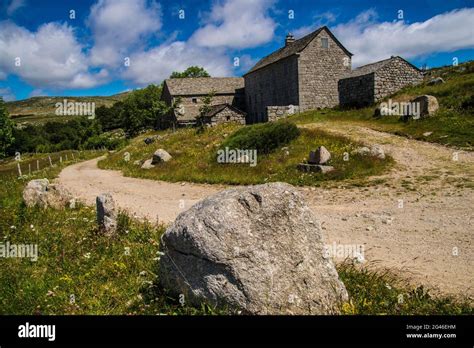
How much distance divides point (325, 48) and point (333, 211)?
35.3 meters

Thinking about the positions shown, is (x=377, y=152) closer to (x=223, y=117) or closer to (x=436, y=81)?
(x=436, y=81)

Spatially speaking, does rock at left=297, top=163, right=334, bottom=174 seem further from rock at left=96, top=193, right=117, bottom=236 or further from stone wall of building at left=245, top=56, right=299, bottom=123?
stone wall of building at left=245, top=56, right=299, bottom=123

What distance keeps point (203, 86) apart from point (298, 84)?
24.6m

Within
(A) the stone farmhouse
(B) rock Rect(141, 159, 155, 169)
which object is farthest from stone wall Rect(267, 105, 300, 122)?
(B) rock Rect(141, 159, 155, 169)

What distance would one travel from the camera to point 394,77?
29.8 m

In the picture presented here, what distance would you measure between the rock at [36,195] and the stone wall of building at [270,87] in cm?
3265

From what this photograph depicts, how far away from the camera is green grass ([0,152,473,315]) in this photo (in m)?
5.17

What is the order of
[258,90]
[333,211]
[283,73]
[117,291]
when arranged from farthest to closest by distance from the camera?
1. [258,90]
2. [283,73]
3. [333,211]
4. [117,291]

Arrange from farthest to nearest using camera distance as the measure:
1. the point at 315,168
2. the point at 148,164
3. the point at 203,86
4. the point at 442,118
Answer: the point at 203,86
the point at 148,164
the point at 442,118
the point at 315,168

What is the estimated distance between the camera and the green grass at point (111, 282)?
17.0ft

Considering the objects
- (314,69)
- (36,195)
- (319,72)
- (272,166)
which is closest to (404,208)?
(272,166)
